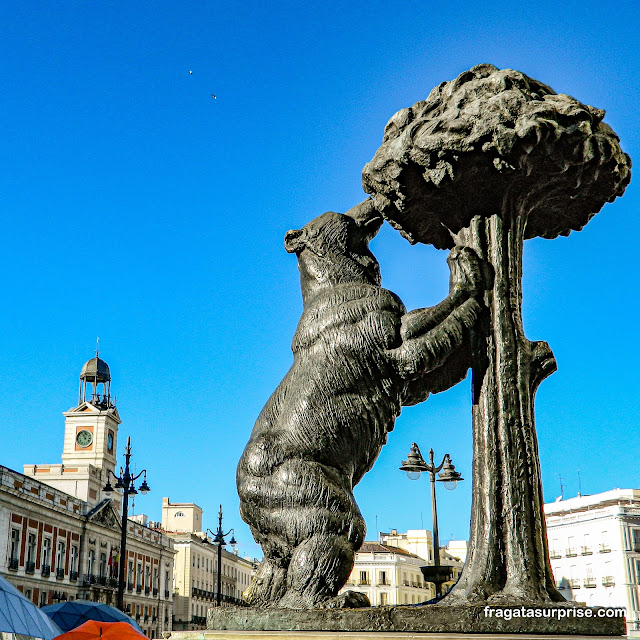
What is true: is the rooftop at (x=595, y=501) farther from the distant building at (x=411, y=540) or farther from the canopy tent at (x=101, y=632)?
the canopy tent at (x=101, y=632)

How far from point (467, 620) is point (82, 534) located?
44140 millimetres

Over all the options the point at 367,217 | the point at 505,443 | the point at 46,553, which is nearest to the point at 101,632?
the point at 367,217

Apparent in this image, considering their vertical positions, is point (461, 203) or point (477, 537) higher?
point (461, 203)

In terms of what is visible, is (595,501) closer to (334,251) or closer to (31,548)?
(31,548)

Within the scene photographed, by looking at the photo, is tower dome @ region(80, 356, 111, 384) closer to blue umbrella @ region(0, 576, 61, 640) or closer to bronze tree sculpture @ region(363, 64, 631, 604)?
blue umbrella @ region(0, 576, 61, 640)

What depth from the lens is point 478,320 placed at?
394cm

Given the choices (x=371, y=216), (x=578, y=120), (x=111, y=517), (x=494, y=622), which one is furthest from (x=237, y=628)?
(x=111, y=517)

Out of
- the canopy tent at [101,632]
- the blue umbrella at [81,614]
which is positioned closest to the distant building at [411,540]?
the blue umbrella at [81,614]

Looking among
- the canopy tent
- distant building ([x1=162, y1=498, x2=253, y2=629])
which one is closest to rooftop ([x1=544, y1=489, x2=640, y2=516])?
distant building ([x1=162, y1=498, x2=253, y2=629])

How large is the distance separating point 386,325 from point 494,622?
4.69 ft

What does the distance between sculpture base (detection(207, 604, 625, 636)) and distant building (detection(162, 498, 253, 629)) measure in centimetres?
6148

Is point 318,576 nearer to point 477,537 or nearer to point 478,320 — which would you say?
point 477,537

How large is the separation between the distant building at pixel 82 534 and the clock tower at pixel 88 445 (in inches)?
3.0

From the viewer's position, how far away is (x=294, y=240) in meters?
4.36
